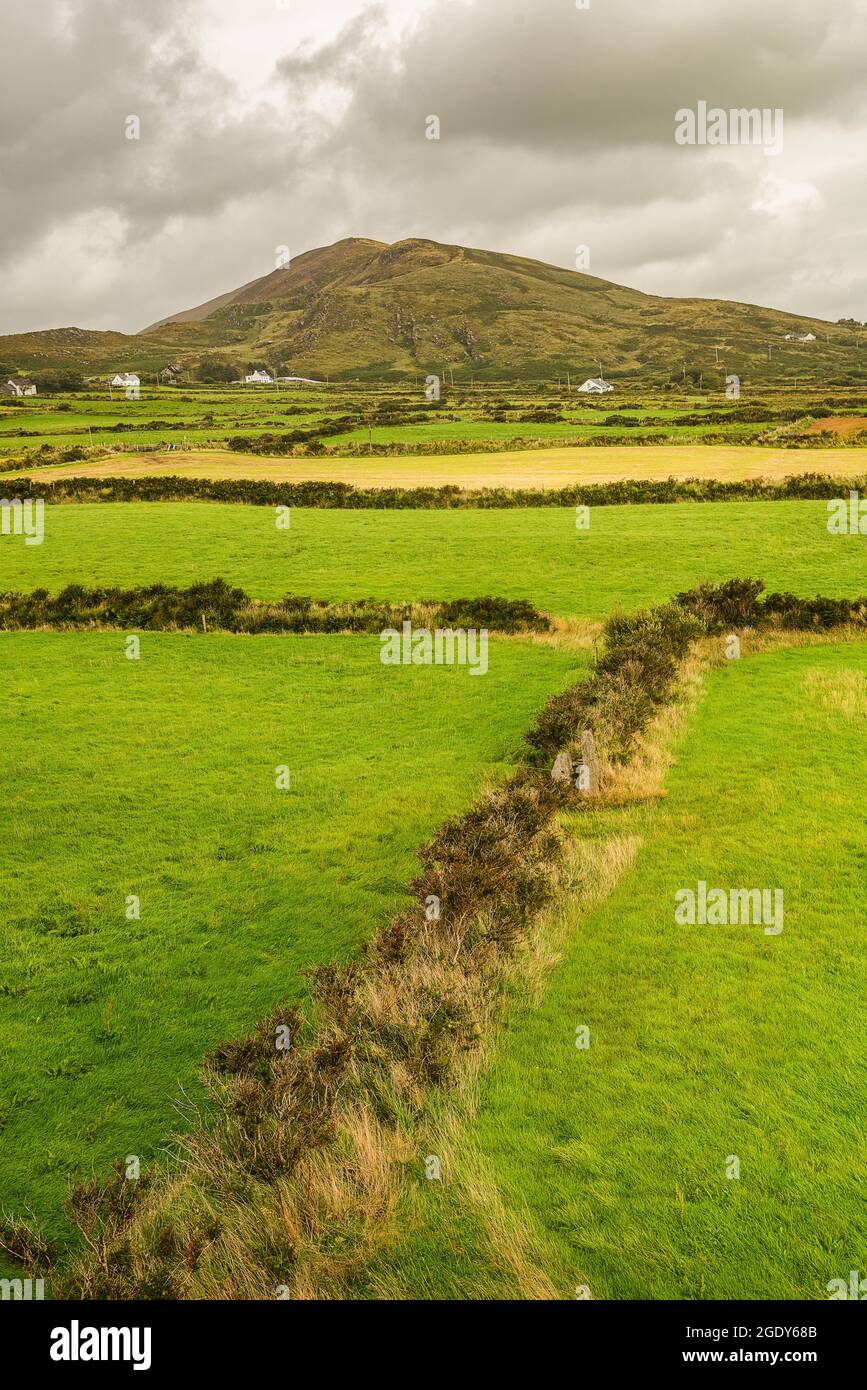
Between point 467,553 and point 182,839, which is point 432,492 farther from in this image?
point 182,839

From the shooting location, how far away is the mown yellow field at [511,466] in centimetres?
5906

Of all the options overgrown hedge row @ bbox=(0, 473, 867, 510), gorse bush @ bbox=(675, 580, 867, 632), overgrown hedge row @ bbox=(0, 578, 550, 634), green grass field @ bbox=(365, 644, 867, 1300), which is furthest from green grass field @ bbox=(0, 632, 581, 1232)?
overgrown hedge row @ bbox=(0, 473, 867, 510)

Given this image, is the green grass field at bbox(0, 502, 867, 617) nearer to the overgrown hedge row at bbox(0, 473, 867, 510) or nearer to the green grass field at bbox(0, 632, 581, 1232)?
the overgrown hedge row at bbox(0, 473, 867, 510)

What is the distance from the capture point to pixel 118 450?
8212 cm

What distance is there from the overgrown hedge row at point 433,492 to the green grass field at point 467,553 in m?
3.89

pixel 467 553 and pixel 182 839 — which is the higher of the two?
pixel 467 553

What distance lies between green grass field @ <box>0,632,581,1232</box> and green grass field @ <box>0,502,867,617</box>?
27.1ft

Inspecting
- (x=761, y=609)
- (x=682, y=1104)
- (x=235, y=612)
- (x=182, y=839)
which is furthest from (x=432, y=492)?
(x=682, y=1104)

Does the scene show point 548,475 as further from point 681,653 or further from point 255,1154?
point 255,1154

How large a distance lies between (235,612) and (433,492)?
27.4 m

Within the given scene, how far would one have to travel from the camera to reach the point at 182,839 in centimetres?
1458

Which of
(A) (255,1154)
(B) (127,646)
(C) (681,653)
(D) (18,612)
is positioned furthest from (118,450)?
(A) (255,1154)

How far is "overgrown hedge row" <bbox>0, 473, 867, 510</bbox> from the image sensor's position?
49.7 meters
